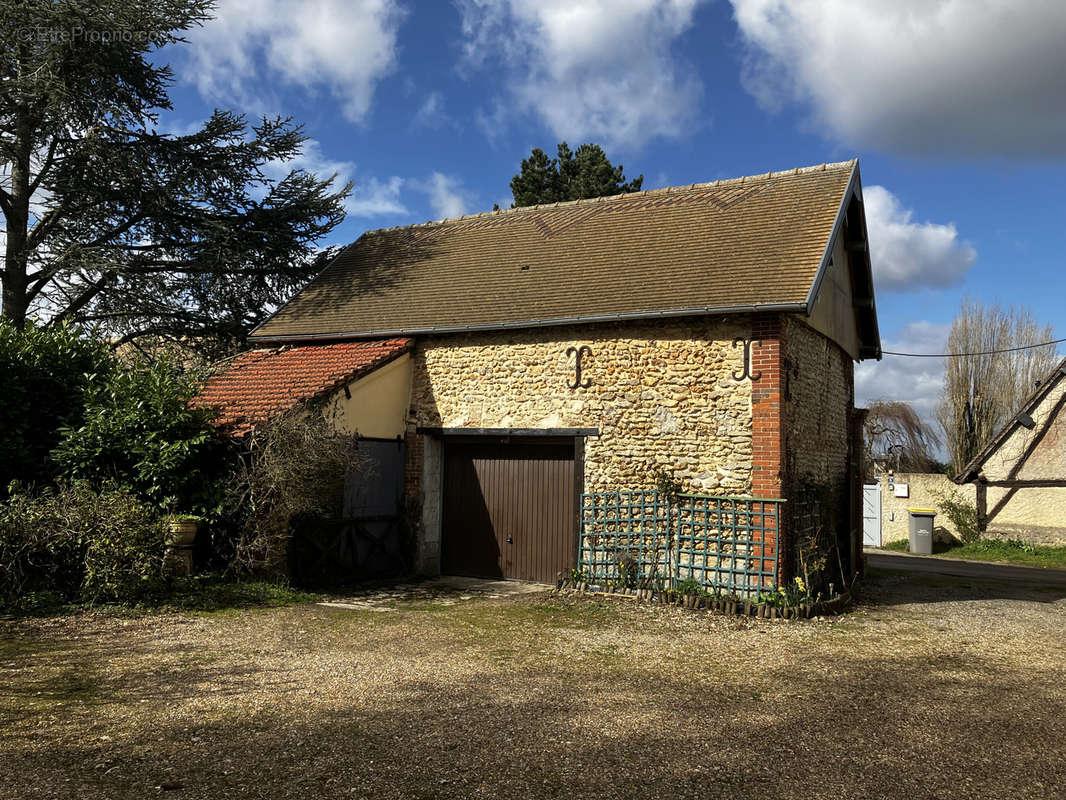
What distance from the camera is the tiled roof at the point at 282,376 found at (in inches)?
400

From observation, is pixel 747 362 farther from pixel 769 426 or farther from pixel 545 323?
pixel 545 323

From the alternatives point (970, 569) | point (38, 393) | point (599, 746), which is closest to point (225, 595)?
point (38, 393)

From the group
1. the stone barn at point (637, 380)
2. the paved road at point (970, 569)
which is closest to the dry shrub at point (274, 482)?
the stone barn at point (637, 380)

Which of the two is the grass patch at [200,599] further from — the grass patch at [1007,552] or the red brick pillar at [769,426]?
the grass patch at [1007,552]

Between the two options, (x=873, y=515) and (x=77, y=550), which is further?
(x=873, y=515)

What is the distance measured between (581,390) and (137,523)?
5.68m

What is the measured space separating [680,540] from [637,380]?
216cm

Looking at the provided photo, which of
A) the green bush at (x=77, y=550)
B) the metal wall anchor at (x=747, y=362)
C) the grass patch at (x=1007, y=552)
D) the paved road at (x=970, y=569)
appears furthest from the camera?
the grass patch at (x=1007, y=552)

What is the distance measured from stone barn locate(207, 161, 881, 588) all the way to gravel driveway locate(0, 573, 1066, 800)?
1.72 meters

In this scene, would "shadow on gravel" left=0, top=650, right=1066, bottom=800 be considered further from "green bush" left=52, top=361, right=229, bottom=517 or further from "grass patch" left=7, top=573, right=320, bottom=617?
"green bush" left=52, top=361, right=229, bottom=517

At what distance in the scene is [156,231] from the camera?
1504 cm

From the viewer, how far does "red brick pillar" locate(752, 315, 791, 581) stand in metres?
9.20

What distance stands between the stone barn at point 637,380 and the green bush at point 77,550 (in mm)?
3053

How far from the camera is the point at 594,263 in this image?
11.9 metres
